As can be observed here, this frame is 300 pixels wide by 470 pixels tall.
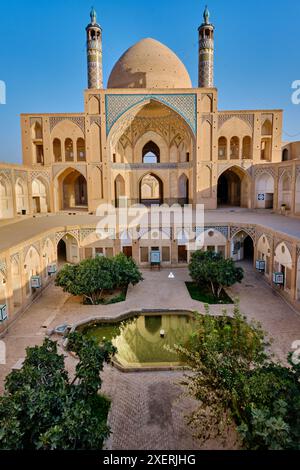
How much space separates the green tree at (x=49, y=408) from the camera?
285cm

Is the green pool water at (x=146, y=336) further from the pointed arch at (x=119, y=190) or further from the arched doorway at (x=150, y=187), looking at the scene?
the arched doorway at (x=150, y=187)

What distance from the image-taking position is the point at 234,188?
18.6 metres

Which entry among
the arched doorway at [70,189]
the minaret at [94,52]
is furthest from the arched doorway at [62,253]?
the minaret at [94,52]

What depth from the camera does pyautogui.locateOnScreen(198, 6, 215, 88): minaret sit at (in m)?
17.2

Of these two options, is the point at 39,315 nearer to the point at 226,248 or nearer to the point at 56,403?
the point at 56,403

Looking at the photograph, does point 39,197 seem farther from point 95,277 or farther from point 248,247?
point 248,247

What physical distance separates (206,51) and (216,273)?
13911 mm

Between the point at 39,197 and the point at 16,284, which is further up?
the point at 39,197

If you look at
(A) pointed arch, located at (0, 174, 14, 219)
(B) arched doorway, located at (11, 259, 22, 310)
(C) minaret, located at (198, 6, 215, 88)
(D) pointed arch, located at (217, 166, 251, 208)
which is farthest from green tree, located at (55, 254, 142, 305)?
(C) minaret, located at (198, 6, 215, 88)

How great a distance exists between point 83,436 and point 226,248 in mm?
9037

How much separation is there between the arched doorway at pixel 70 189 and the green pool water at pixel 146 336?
10.5 m

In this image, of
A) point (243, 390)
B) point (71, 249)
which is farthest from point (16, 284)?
point (243, 390)

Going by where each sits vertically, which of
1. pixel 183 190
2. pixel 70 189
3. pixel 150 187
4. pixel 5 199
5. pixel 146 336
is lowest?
pixel 146 336

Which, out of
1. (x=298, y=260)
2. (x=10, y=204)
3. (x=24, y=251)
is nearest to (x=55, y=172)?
(x=10, y=204)
